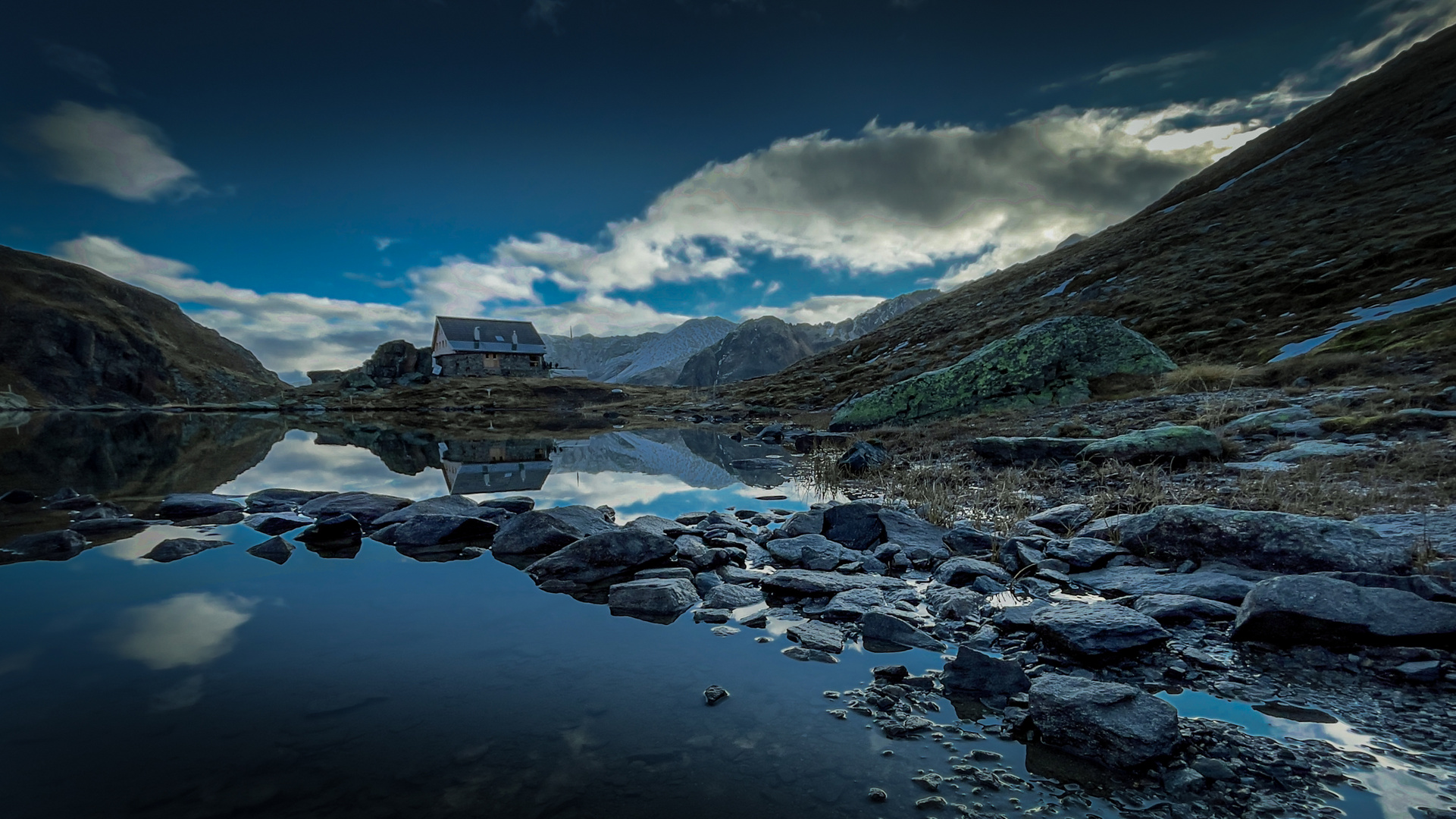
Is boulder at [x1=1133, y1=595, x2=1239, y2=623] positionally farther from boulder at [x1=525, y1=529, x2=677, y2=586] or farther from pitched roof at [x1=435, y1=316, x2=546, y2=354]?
pitched roof at [x1=435, y1=316, x2=546, y2=354]

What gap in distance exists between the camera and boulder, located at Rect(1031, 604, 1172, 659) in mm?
4469

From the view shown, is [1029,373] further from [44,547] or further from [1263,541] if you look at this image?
[44,547]

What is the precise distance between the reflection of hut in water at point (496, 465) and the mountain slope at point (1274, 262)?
2666cm

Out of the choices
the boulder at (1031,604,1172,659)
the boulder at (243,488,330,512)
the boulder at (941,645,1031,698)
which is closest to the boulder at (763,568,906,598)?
the boulder at (1031,604,1172,659)

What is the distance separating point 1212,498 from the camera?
8.34 metres

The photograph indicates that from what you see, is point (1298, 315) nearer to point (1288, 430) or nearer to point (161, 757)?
point (1288, 430)

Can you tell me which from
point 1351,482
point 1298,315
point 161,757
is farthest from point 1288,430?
point 1298,315

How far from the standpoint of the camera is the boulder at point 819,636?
4988 millimetres

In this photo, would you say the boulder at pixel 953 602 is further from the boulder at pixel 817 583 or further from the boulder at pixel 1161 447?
the boulder at pixel 1161 447

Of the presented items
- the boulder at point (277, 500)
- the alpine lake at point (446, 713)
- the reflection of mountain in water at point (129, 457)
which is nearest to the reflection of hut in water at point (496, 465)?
the boulder at point (277, 500)

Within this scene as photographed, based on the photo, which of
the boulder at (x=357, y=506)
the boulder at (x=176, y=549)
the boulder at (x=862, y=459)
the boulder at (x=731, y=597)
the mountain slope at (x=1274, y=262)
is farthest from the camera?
the mountain slope at (x=1274, y=262)

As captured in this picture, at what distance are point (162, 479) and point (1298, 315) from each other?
2055 inches

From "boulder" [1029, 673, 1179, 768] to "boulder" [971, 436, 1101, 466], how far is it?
33.6 ft

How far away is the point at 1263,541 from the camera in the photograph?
593 cm
